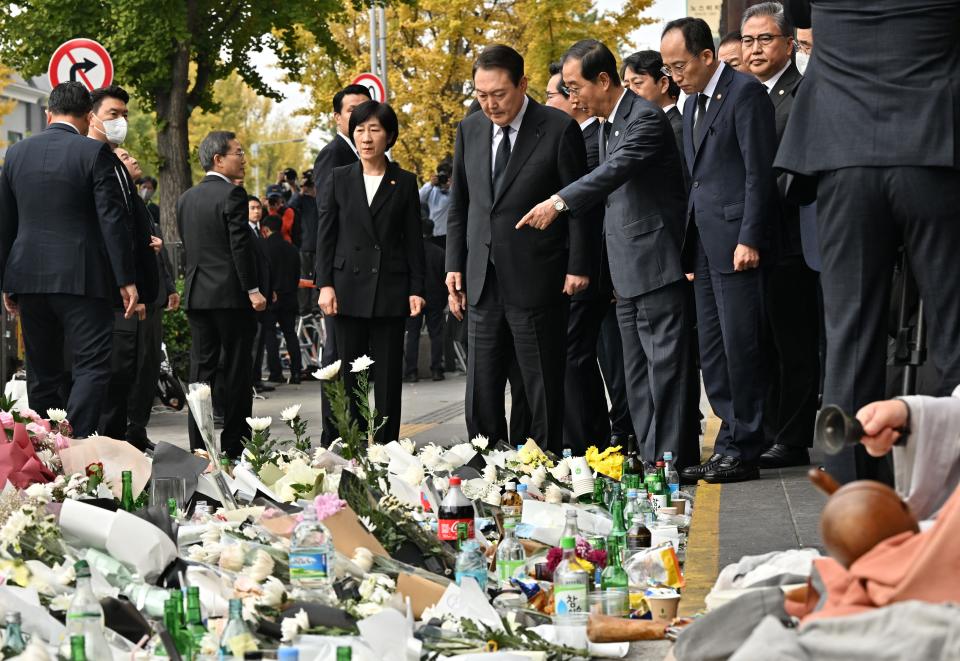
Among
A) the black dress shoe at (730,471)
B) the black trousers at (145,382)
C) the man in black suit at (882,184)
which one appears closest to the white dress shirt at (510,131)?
the black dress shoe at (730,471)

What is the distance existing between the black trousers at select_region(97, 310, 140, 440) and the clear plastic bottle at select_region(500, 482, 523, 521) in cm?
438

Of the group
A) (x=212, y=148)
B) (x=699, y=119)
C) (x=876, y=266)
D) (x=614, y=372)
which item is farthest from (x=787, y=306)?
(x=212, y=148)

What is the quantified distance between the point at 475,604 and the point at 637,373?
4100 millimetres

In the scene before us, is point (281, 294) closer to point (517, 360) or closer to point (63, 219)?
point (63, 219)

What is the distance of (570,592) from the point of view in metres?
5.19

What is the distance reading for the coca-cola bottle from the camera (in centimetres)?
607

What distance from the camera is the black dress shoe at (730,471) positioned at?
7.86 meters

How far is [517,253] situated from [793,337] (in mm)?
1647

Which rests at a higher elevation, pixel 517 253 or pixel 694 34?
pixel 694 34

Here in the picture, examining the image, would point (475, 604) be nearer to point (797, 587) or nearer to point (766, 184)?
point (797, 587)

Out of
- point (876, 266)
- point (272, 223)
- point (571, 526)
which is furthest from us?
point (272, 223)

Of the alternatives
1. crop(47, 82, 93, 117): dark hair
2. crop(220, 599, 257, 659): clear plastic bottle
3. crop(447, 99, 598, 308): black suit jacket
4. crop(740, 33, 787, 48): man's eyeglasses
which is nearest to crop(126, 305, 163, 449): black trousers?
crop(47, 82, 93, 117): dark hair

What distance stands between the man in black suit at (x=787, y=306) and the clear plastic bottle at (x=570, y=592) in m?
3.46

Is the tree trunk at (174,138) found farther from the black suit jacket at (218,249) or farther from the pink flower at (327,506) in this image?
the pink flower at (327,506)
